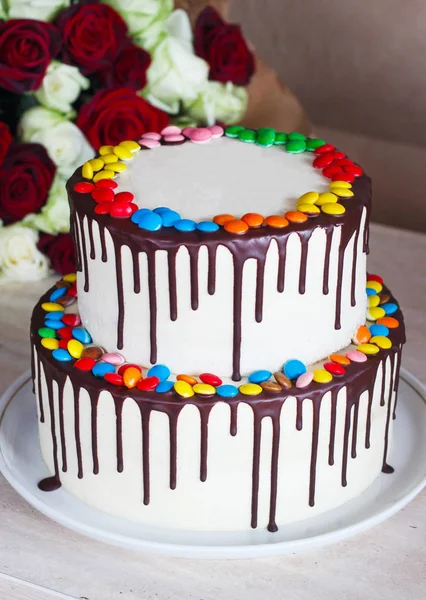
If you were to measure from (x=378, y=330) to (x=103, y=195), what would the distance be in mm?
460

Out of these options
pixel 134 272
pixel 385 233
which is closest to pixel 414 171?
pixel 385 233

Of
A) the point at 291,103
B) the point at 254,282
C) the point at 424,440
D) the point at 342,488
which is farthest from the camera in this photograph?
the point at 291,103

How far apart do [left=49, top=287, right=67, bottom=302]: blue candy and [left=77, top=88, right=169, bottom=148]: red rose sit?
1.87 feet

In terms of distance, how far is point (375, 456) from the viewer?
4.42 ft

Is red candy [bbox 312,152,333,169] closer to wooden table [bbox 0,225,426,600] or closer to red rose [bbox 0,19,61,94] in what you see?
wooden table [bbox 0,225,426,600]

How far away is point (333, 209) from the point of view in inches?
46.7

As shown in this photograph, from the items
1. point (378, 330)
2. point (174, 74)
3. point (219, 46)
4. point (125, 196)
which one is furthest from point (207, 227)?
point (219, 46)

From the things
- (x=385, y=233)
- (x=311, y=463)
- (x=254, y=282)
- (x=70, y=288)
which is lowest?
(x=385, y=233)

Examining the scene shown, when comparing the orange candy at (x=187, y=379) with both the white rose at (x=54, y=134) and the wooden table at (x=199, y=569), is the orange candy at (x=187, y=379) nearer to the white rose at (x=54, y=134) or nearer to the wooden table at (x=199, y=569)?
the wooden table at (x=199, y=569)

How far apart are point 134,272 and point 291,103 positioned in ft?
4.76

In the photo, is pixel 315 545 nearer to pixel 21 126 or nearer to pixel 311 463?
pixel 311 463

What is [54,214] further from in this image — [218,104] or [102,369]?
[102,369]

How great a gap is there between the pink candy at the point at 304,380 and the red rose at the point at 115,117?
92cm

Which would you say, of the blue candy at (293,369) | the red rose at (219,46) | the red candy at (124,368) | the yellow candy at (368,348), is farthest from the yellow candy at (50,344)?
the red rose at (219,46)
